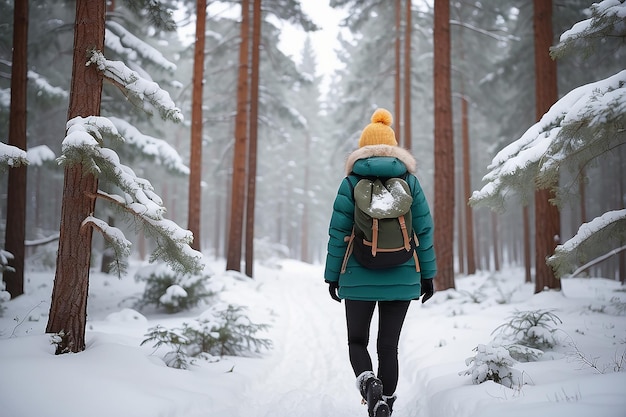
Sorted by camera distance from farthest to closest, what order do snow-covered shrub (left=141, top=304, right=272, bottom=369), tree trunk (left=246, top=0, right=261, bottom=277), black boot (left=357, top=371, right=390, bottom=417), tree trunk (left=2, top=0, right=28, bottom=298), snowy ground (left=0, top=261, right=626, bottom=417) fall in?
tree trunk (left=246, top=0, right=261, bottom=277) < tree trunk (left=2, top=0, right=28, bottom=298) < snow-covered shrub (left=141, top=304, right=272, bottom=369) < black boot (left=357, top=371, right=390, bottom=417) < snowy ground (left=0, top=261, right=626, bottom=417)

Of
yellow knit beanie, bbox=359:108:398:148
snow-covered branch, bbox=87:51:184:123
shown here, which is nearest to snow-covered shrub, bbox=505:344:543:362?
yellow knit beanie, bbox=359:108:398:148

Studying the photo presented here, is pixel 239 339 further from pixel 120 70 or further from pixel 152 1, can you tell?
pixel 152 1

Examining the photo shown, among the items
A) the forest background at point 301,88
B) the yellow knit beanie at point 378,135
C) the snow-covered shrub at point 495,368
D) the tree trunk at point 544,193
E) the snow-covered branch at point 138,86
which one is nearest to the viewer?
the snow-covered shrub at point 495,368

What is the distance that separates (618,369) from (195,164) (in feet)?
35.1

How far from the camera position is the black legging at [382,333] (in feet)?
10.8

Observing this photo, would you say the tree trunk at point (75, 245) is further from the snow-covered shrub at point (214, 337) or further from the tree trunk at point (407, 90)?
the tree trunk at point (407, 90)

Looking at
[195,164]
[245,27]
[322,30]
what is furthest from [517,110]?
[195,164]

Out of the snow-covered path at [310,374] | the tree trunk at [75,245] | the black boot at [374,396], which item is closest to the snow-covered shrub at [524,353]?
the snow-covered path at [310,374]

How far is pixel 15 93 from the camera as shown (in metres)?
8.22

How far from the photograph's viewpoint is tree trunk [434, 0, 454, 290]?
9828 millimetres

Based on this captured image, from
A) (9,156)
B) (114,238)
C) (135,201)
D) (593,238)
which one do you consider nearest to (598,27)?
(593,238)

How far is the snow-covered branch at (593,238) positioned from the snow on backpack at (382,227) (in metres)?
1.74

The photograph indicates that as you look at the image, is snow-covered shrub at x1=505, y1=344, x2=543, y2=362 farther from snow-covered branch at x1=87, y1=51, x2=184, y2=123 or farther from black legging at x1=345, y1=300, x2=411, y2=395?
snow-covered branch at x1=87, y1=51, x2=184, y2=123

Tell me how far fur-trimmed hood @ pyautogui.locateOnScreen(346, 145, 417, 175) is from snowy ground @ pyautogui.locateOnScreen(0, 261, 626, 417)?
2.12 m
